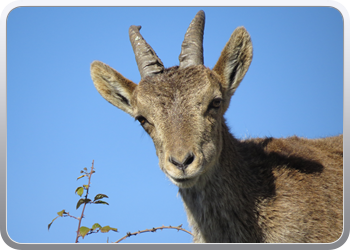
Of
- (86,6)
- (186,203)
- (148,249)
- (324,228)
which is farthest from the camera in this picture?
(186,203)

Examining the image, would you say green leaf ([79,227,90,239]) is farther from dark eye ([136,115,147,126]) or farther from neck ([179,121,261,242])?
dark eye ([136,115,147,126])

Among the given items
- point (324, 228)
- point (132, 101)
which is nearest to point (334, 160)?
point (324, 228)

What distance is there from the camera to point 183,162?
6098mm

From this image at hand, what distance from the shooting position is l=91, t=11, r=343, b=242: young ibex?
6945 millimetres

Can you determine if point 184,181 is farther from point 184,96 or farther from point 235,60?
point 235,60

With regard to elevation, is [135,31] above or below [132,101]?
above

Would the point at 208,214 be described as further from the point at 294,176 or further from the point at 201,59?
the point at 201,59

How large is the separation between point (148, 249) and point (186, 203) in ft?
5.93

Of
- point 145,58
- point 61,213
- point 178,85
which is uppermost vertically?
point 145,58

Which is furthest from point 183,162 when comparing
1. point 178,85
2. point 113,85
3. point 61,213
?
point 113,85

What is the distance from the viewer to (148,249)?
6000mm

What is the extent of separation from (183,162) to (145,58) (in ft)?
8.73

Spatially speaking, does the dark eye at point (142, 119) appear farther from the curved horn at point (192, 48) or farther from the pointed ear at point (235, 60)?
the pointed ear at point (235, 60)

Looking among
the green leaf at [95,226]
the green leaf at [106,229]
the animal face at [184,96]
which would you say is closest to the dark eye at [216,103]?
the animal face at [184,96]
